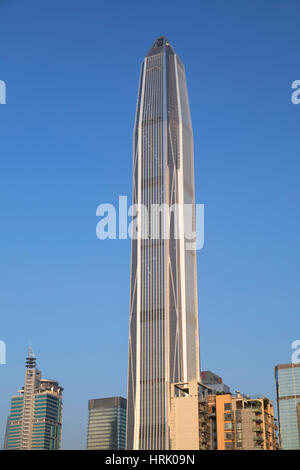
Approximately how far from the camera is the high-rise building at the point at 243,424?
138613mm

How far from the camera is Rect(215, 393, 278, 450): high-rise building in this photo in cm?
13861

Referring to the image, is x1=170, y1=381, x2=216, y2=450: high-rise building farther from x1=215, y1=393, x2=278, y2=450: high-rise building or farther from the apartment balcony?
the apartment balcony

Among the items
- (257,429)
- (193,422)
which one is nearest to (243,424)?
(257,429)

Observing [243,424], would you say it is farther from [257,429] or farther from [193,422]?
[193,422]

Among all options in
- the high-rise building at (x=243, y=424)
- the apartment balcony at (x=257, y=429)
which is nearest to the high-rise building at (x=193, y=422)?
the high-rise building at (x=243, y=424)

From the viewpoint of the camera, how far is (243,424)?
461 ft

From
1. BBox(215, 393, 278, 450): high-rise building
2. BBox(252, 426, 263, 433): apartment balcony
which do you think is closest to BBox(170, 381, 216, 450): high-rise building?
BBox(215, 393, 278, 450): high-rise building
